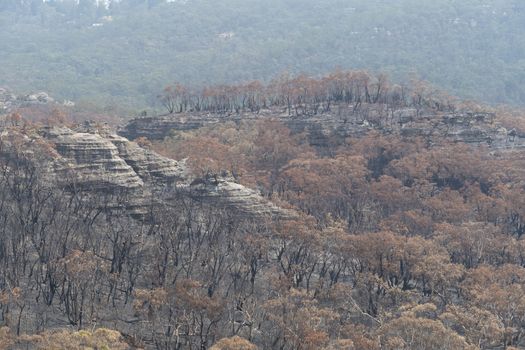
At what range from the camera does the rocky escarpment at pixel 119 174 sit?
149 feet

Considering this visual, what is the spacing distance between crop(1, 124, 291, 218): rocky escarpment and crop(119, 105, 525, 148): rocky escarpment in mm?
26258

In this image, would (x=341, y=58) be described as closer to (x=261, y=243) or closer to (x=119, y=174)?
(x=119, y=174)

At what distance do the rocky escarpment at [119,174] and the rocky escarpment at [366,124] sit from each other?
1034 inches

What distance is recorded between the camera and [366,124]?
75000mm

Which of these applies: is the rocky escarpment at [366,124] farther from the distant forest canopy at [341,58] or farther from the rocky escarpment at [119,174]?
the distant forest canopy at [341,58]

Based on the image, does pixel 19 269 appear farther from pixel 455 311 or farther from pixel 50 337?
pixel 455 311

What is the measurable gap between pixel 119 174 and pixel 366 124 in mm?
36318

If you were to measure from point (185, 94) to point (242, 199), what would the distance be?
47625 millimetres

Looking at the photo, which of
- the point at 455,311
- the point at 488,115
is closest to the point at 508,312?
the point at 455,311

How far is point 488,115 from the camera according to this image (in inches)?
3004

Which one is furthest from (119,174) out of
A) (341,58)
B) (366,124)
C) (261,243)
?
(341,58)

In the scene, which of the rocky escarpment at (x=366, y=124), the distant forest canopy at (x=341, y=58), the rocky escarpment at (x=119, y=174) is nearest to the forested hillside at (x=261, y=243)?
the rocky escarpment at (x=119, y=174)

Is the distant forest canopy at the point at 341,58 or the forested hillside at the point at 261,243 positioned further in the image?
the distant forest canopy at the point at 341,58

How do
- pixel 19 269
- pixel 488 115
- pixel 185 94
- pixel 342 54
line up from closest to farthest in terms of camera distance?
pixel 19 269 < pixel 488 115 < pixel 185 94 < pixel 342 54
